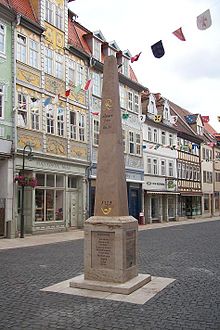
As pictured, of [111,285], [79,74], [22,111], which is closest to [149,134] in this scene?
[79,74]

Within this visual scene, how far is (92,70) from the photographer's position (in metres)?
26.6

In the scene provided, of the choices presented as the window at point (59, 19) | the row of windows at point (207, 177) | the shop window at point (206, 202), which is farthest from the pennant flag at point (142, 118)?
the shop window at point (206, 202)

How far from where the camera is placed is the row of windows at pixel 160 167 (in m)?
34.4

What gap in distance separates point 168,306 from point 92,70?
2179 cm

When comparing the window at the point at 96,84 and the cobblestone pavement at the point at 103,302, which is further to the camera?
the window at the point at 96,84

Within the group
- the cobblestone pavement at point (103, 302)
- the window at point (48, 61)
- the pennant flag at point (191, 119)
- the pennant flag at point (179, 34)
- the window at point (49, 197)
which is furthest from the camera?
the pennant flag at point (191, 119)

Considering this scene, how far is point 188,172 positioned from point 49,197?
23.4m

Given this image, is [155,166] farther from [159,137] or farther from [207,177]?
[207,177]

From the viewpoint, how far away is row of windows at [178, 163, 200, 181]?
40581mm

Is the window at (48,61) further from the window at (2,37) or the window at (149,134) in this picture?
the window at (149,134)

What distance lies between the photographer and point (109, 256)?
7.87 meters

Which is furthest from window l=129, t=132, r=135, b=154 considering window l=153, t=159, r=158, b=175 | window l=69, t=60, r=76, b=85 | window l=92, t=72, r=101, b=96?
window l=69, t=60, r=76, b=85

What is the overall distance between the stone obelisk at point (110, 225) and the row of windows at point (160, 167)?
25640 mm

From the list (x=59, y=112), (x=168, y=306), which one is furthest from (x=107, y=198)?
(x=59, y=112)
